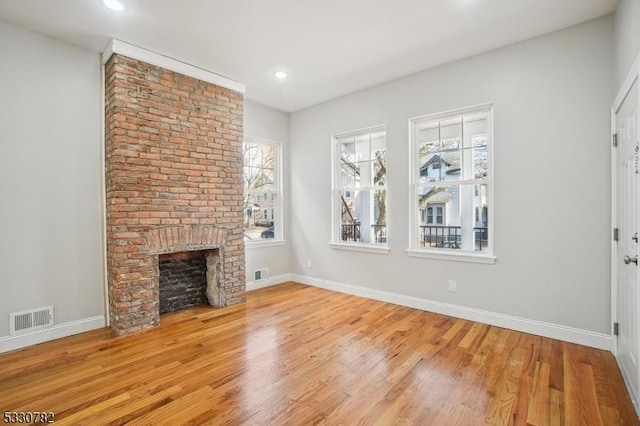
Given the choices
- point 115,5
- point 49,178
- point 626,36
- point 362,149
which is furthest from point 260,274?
point 626,36

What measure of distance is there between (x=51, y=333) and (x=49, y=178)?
5.03 feet

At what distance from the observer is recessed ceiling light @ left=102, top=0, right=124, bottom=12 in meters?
2.56

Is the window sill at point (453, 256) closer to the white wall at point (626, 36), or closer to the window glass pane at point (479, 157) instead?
the window glass pane at point (479, 157)

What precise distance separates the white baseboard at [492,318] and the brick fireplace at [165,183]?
1.76 metres

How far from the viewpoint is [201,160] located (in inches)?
151

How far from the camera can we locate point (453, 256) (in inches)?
143

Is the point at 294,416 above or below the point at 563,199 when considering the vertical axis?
below

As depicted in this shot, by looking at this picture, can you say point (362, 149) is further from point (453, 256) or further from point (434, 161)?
point (453, 256)

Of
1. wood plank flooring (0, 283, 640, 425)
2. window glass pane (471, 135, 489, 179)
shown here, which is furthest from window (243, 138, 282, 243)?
window glass pane (471, 135, 489, 179)

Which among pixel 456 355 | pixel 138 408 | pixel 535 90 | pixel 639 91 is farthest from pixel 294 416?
pixel 535 90

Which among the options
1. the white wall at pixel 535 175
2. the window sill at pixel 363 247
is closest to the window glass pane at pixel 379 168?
the white wall at pixel 535 175

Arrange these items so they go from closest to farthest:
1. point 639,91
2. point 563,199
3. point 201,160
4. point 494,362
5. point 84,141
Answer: point 639,91 → point 494,362 → point 563,199 → point 84,141 → point 201,160

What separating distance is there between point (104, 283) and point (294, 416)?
272 cm

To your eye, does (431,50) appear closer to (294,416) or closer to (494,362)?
(494,362)
